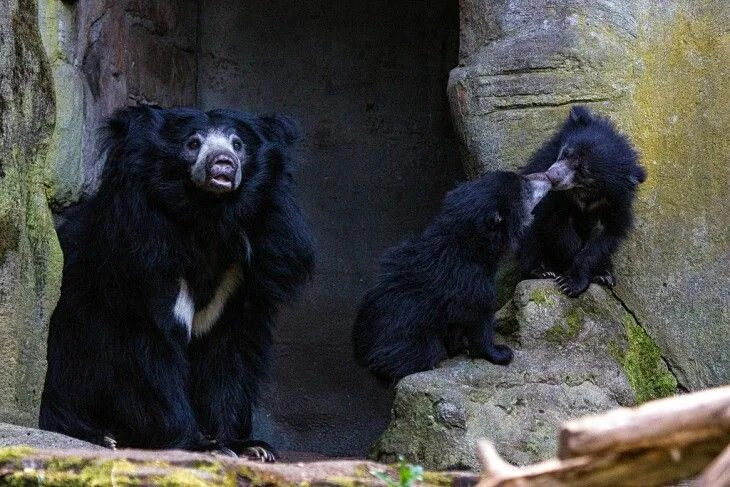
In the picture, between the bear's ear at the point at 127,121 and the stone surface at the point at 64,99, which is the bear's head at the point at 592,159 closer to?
the bear's ear at the point at 127,121

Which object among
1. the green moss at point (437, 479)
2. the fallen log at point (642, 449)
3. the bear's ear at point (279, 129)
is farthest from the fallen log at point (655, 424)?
the bear's ear at point (279, 129)

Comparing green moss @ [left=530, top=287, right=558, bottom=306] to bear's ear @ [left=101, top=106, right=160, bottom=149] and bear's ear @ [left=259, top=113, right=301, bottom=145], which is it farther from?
bear's ear @ [left=101, top=106, right=160, bottom=149]

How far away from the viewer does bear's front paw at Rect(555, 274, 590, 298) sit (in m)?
6.08

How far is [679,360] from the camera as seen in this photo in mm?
6230

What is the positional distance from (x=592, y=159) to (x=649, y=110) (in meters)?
0.58

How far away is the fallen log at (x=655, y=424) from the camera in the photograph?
2.32 metres

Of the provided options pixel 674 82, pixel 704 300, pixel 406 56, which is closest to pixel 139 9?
pixel 406 56

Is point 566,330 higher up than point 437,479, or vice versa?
point 566,330

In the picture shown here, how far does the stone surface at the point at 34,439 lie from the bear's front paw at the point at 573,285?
2524 millimetres

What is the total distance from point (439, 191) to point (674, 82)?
2.19 metres

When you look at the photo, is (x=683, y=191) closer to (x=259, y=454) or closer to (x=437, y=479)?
(x=259, y=454)

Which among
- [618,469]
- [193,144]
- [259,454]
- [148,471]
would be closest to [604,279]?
[259,454]

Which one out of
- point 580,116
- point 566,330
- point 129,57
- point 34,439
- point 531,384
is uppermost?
point 129,57

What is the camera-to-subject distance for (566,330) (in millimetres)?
5984
